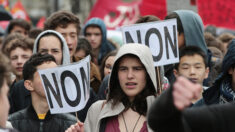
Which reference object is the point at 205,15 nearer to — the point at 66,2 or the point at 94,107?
the point at 94,107

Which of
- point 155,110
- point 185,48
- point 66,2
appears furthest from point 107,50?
point 66,2

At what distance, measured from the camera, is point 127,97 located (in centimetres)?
480

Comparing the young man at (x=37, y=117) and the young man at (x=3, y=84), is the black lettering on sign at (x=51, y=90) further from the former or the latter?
the young man at (x=3, y=84)

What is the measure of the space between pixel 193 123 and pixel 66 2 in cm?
1471

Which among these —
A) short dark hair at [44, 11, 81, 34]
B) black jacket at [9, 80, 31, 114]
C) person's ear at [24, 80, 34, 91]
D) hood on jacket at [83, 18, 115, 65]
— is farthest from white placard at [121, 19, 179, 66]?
hood on jacket at [83, 18, 115, 65]

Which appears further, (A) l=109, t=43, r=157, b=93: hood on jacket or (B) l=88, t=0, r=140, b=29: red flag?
(B) l=88, t=0, r=140, b=29: red flag

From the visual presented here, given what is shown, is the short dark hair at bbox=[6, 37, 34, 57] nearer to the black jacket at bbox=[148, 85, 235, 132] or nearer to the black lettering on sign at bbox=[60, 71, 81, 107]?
the black lettering on sign at bbox=[60, 71, 81, 107]

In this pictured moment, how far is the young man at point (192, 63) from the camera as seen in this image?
248 inches

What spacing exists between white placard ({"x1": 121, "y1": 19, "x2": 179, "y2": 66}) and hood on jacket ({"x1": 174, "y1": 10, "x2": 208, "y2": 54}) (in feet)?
3.07

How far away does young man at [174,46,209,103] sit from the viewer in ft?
20.7

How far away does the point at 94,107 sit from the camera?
4723 mm

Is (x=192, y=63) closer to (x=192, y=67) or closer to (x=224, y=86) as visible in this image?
(x=192, y=67)

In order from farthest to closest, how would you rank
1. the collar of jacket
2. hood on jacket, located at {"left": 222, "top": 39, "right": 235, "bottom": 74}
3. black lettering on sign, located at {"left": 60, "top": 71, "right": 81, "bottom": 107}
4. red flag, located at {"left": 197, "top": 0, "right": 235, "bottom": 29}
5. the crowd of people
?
1. red flag, located at {"left": 197, "top": 0, "right": 235, "bottom": 29}
2. black lettering on sign, located at {"left": 60, "top": 71, "right": 81, "bottom": 107}
3. hood on jacket, located at {"left": 222, "top": 39, "right": 235, "bottom": 74}
4. the collar of jacket
5. the crowd of people

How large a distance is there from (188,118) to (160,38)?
2.67m
